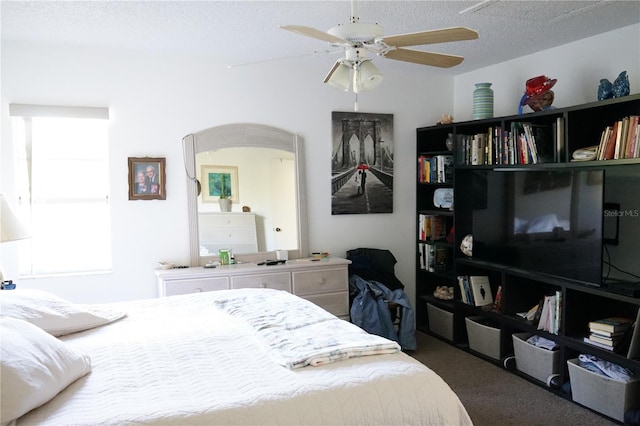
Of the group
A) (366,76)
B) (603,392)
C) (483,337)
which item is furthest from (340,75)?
(483,337)

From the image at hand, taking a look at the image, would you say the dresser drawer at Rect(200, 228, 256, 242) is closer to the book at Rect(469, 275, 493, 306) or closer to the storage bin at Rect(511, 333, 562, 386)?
the book at Rect(469, 275, 493, 306)

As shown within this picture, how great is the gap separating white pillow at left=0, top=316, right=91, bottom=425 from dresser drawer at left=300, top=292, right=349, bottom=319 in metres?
2.34

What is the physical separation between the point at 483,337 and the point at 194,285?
2.27 metres

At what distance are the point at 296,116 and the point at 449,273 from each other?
1929 millimetres

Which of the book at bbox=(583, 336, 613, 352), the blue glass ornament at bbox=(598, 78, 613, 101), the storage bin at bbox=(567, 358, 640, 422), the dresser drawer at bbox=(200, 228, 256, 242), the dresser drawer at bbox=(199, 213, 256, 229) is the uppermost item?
the blue glass ornament at bbox=(598, 78, 613, 101)

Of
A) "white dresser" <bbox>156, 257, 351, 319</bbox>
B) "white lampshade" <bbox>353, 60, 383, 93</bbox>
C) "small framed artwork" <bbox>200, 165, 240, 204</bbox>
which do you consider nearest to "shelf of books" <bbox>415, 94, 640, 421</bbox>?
"white dresser" <bbox>156, 257, 351, 319</bbox>

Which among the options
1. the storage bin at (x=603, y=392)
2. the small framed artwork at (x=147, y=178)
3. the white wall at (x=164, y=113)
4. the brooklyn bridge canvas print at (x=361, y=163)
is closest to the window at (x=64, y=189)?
the white wall at (x=164, y=113)

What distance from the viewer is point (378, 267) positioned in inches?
177

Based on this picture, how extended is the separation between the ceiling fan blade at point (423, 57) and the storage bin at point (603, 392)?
2.05 meters

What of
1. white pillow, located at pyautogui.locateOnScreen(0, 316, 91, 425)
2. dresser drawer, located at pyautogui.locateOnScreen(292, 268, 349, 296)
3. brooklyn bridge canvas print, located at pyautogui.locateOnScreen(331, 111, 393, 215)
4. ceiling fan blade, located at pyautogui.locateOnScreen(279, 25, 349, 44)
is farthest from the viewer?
brooklyn bridge canvas print, located at pyautogui.locateOnScreen(331, 111, 393, 215)

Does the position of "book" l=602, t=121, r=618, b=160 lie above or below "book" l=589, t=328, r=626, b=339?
above

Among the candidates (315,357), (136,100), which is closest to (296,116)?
(136,100)

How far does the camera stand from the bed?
5.03 feet

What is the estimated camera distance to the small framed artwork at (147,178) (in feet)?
12.6
